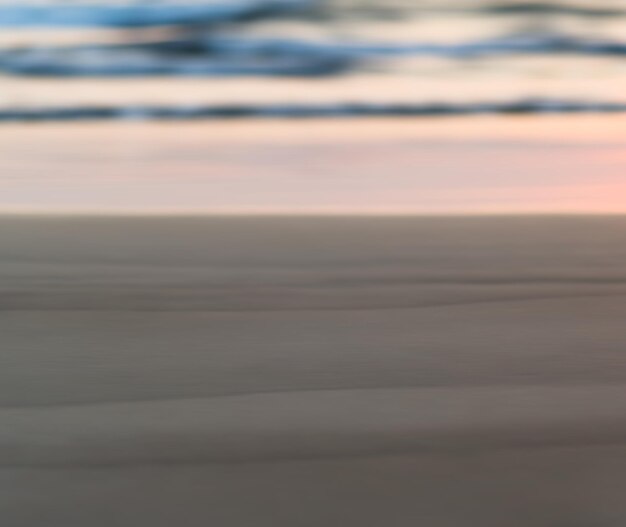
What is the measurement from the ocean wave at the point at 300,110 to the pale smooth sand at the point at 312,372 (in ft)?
0.68

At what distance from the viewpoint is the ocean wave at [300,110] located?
0.72 meters

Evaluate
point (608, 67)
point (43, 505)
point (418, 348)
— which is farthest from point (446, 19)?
point (43, 505)

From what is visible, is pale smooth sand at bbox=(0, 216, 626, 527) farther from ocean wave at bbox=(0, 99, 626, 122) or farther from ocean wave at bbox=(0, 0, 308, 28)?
ocean wave at bbox=(0, 0, 308, 28)

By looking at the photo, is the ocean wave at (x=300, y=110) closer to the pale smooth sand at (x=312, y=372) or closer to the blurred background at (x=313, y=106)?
the blurred background at (x=313, y=106)

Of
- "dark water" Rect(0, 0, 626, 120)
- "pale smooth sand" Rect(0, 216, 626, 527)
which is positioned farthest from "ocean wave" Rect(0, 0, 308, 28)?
"pale smooth sand" Rect(0, 216, 626, 527)

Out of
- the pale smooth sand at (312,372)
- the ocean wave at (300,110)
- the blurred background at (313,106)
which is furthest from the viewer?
the ocean wave at (300,110)

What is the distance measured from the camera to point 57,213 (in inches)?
21.2

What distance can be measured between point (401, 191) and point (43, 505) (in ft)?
1.06

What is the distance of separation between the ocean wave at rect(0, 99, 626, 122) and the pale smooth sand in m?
0.21

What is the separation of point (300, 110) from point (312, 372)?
0.37 meters

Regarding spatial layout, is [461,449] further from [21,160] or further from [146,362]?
[21,160]

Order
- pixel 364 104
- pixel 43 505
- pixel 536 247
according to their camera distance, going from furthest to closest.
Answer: pixel 364 104 < pixel 536 247 < pixel 43 505

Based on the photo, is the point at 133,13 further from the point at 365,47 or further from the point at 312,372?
the point at 312,372

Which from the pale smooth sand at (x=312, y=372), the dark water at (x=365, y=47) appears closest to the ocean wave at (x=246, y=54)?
the dark water at (x=365, y=47)
